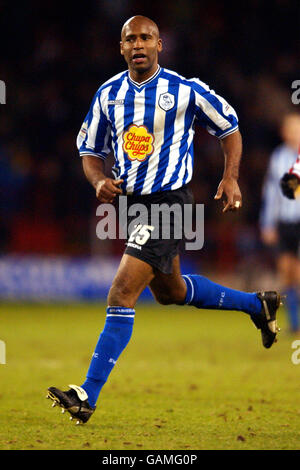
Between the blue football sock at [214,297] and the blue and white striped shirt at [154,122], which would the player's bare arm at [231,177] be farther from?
the blue football sock at [214,297]

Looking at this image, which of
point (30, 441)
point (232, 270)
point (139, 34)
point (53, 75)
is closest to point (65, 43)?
point (53, 75)

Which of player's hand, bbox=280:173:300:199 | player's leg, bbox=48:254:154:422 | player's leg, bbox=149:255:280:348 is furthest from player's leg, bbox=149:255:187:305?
player's hand, bbox=280:173:300:199

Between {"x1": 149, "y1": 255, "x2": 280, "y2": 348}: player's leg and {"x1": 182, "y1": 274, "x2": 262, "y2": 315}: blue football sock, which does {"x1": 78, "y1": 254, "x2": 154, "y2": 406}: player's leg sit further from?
{"x1": 182, "y1": 274, "x2": 262, "y2": 315}: blue football sock

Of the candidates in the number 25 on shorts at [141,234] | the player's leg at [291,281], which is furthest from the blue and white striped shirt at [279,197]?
the number 25 on shorts at [141,234]

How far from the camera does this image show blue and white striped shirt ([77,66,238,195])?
14.8 ft

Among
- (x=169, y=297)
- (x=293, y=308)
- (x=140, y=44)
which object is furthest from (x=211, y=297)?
(x=293, y=308)

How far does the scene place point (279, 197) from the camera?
8.55m

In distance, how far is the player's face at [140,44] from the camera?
450 cm

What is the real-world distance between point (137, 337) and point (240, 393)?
3151 mm

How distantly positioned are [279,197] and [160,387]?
11.7ft

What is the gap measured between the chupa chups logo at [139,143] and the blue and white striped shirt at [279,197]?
13.7 ft

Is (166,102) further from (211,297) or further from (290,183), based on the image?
(211,297)

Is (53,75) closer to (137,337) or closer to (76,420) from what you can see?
(137,337)

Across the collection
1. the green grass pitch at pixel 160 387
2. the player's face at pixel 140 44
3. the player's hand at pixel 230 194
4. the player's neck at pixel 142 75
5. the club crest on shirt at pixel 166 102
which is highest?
the player's face at pixel 140 44
